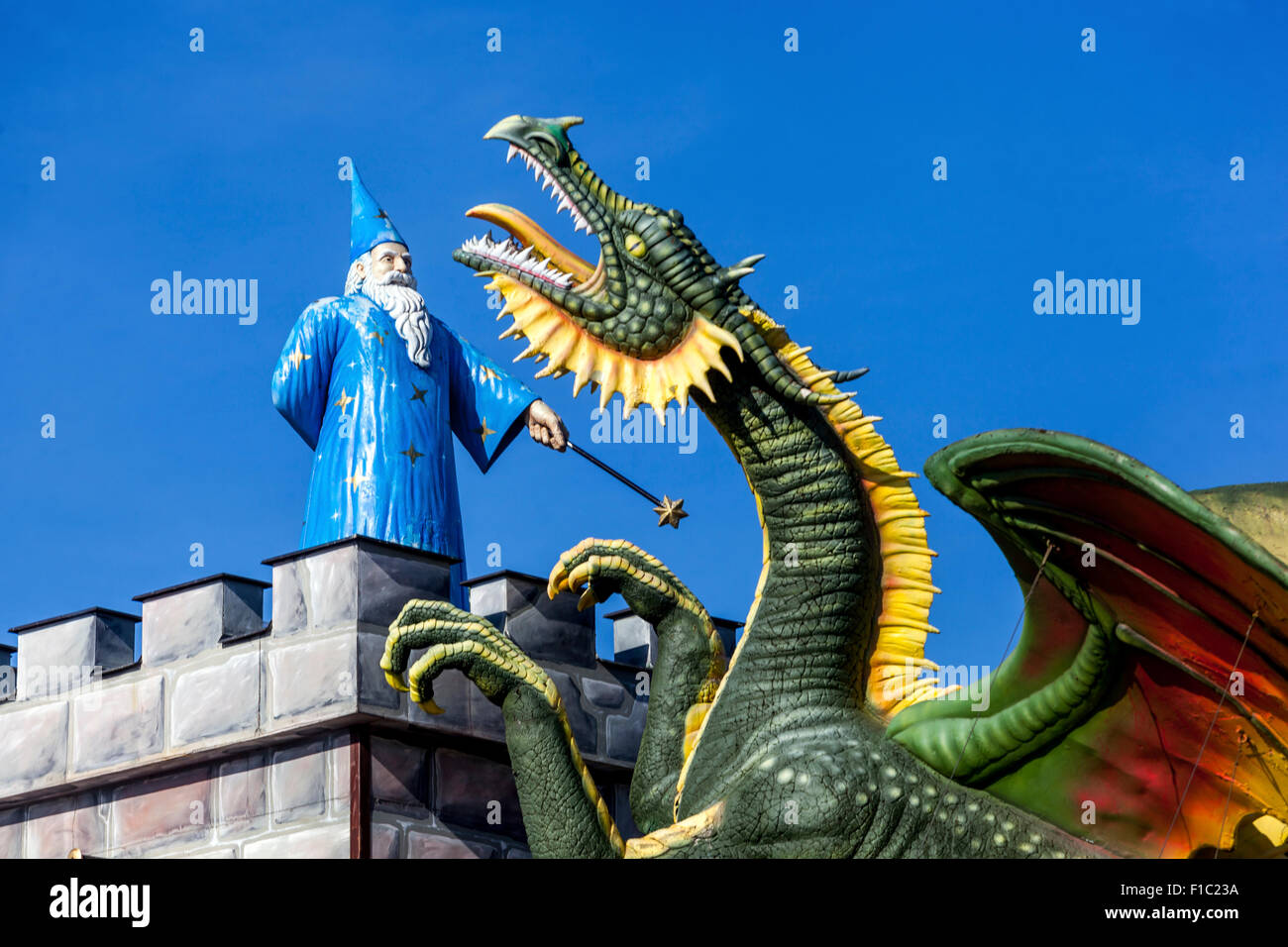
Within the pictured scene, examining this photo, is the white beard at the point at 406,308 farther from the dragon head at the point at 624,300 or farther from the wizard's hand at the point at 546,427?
the dragon head at the point at 624,300

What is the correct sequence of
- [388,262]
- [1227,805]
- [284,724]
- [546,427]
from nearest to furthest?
1. [1227,805]
2. [284,724]
3. [546,427]
4. [388,262]

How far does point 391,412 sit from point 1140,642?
403 centimetres

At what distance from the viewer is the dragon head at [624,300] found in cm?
704

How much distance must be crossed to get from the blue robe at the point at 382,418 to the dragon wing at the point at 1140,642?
308 centimetres

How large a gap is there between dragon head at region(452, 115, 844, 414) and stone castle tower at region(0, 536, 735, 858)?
1582mm

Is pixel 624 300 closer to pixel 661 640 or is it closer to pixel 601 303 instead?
pixel 601 303

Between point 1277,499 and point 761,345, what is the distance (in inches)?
65.6

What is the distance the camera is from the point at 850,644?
7.04 metres

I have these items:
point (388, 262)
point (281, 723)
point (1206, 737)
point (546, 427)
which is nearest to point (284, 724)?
point (281, 723)

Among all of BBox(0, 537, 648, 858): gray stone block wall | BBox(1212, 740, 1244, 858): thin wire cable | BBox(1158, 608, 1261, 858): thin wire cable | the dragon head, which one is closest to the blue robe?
BBox(0, 537, 648, 858): gray stone block wall

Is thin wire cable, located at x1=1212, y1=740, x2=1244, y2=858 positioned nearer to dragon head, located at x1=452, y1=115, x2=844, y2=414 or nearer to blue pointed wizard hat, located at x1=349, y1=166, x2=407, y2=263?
dragon head, located at x1=452, y1=115, x2=844, y2=414

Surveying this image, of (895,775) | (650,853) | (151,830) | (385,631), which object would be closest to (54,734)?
(151,830)

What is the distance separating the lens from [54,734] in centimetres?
886
